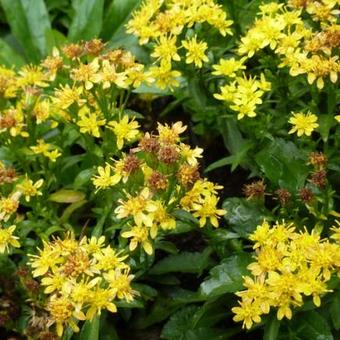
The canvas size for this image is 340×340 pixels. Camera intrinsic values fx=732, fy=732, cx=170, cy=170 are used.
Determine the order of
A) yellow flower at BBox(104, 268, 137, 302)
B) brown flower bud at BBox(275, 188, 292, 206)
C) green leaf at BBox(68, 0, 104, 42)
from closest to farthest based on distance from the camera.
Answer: yellow flower at BBox(104, 268, 137, 302), brown flower bud at BBox(275, 188, 292, 206), green leaf at BBox(68, 0, 104, 42)

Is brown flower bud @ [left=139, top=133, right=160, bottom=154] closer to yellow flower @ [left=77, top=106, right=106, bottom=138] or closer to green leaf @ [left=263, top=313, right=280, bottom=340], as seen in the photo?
yellow flower @ [left=77, top=106, right=106, bottom=138]

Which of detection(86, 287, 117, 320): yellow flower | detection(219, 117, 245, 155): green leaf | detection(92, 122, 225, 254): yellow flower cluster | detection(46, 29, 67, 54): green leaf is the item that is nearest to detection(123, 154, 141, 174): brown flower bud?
detection(92, 122, 225, 254): yellow flower cluster

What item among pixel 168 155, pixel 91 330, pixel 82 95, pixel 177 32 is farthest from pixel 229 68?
pixel 91 330

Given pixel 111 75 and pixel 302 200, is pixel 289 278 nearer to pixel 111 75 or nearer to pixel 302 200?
pixel 302 200

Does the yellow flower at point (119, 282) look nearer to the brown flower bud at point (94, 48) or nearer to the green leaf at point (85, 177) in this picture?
the green leaf at point (85, 177)

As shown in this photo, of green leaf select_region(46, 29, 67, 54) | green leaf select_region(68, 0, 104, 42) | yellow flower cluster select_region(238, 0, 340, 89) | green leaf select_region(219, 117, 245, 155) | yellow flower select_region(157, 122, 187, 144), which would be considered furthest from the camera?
green leaf select_region(68, 0, 104, 42)

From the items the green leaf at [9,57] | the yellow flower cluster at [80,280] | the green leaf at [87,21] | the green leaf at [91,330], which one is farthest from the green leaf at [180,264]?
the green leaf at [9,57]
